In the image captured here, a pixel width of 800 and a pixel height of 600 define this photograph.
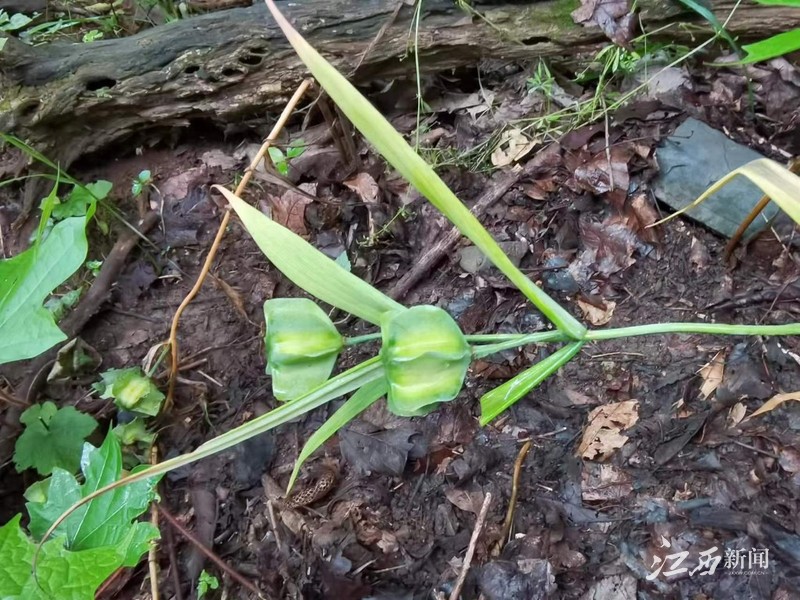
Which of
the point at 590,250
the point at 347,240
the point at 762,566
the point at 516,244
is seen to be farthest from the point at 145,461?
the point at 762,566

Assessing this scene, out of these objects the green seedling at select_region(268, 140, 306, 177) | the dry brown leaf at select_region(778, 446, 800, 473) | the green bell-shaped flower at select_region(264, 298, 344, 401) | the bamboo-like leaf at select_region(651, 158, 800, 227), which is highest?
the bamboo-like leaf at select_region(651, 158, 800, 227)

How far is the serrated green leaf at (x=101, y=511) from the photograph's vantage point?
30.8 inches

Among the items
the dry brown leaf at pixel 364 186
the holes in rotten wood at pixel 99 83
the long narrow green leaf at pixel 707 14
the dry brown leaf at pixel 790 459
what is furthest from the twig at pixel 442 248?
the holes in rotten wood at pixel 99 83

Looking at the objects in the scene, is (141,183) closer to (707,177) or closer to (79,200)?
(79,200)

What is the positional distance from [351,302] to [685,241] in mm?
729

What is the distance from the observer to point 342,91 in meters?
0.51

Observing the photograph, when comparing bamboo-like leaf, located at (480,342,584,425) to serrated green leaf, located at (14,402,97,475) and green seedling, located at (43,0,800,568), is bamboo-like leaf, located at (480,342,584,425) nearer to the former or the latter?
green seedling, located at (43,0,800,568)

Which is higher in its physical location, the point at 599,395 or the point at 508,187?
the point at 508,187

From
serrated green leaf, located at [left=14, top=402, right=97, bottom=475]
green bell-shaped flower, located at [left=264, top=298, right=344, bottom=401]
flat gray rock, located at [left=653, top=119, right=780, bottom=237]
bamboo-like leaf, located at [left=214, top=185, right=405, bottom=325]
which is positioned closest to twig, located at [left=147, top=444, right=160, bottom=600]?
serrated green leaf, located at [left=14, top=402, right=97, bottom=475]

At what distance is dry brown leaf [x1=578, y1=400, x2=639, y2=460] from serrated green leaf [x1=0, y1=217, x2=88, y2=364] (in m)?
0.82

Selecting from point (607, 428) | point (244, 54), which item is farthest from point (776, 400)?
point (244, 54)

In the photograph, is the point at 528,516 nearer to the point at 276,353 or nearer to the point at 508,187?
the point at 276,353

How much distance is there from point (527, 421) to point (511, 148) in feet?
1.95

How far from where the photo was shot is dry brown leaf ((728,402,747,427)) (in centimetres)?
94
